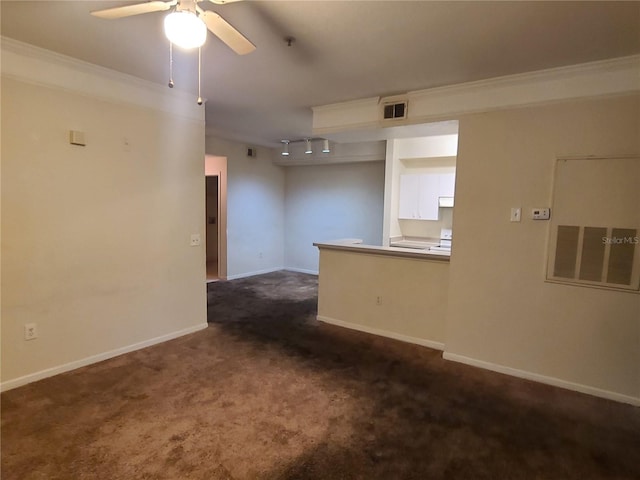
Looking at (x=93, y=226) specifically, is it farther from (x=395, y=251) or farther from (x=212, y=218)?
(x=212, y=218)

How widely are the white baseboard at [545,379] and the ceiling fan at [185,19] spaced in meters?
3.22

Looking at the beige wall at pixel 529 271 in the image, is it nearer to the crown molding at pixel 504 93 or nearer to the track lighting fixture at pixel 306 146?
the crown molding at pixel 504 93

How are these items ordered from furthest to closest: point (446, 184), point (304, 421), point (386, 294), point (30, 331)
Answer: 1. point (446, 184)
2. point (386, 294)
3. point (30, 331)
4. point (304, 421)

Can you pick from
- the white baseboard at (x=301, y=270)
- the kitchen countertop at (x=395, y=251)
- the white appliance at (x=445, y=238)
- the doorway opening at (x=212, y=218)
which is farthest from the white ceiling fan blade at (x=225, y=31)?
the doorway opening at (x=212, y=218)

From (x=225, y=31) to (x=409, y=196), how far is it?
4.29 meters

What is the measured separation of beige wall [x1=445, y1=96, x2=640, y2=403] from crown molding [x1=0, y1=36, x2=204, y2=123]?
9.32 feet

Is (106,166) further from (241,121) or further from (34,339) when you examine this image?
(241,121)

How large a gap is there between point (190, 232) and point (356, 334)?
216cm

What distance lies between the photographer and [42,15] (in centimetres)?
224

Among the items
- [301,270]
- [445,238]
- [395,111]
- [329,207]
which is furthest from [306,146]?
[395,111]

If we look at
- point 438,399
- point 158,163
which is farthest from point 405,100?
point 438,399

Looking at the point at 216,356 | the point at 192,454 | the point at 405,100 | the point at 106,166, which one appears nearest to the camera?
the point at 192,454

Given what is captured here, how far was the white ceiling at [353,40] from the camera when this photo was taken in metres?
2.09

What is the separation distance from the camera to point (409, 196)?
571 cm
